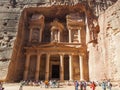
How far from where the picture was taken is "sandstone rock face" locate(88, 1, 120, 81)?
718 inches

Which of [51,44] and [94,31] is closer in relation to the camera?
[94,31]

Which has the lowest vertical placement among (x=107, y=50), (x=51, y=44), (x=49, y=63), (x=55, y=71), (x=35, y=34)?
(x=55, y=71)

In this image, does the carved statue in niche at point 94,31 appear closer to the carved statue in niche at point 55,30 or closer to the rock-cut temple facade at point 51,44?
the rock-cut temple facade at point 51,44

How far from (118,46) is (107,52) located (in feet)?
6.89

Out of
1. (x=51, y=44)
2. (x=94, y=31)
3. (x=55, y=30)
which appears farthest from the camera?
(x=55, y=30)

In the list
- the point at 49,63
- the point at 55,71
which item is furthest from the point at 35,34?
the point at 55,71

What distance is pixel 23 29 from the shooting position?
24.5 meters

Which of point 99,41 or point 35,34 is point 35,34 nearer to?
point 35,34

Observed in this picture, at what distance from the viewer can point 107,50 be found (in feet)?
65.1

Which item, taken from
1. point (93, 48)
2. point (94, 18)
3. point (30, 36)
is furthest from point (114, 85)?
point (30, 36)

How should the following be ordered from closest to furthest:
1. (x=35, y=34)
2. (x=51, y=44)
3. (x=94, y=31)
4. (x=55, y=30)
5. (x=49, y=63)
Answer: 1. (x=94, y=31)
2. (x=51, y=44)
3. (x=49, y=63)
4. (x=35, y=34)
5. (x=55, y=30)

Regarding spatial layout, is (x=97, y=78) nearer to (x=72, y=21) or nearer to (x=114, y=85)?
(x=114, y=85)

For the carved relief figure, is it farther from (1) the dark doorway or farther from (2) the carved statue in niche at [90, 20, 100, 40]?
(2) the carved statue in niche at [90, 20, 100, 40]

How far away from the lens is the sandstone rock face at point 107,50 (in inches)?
718
